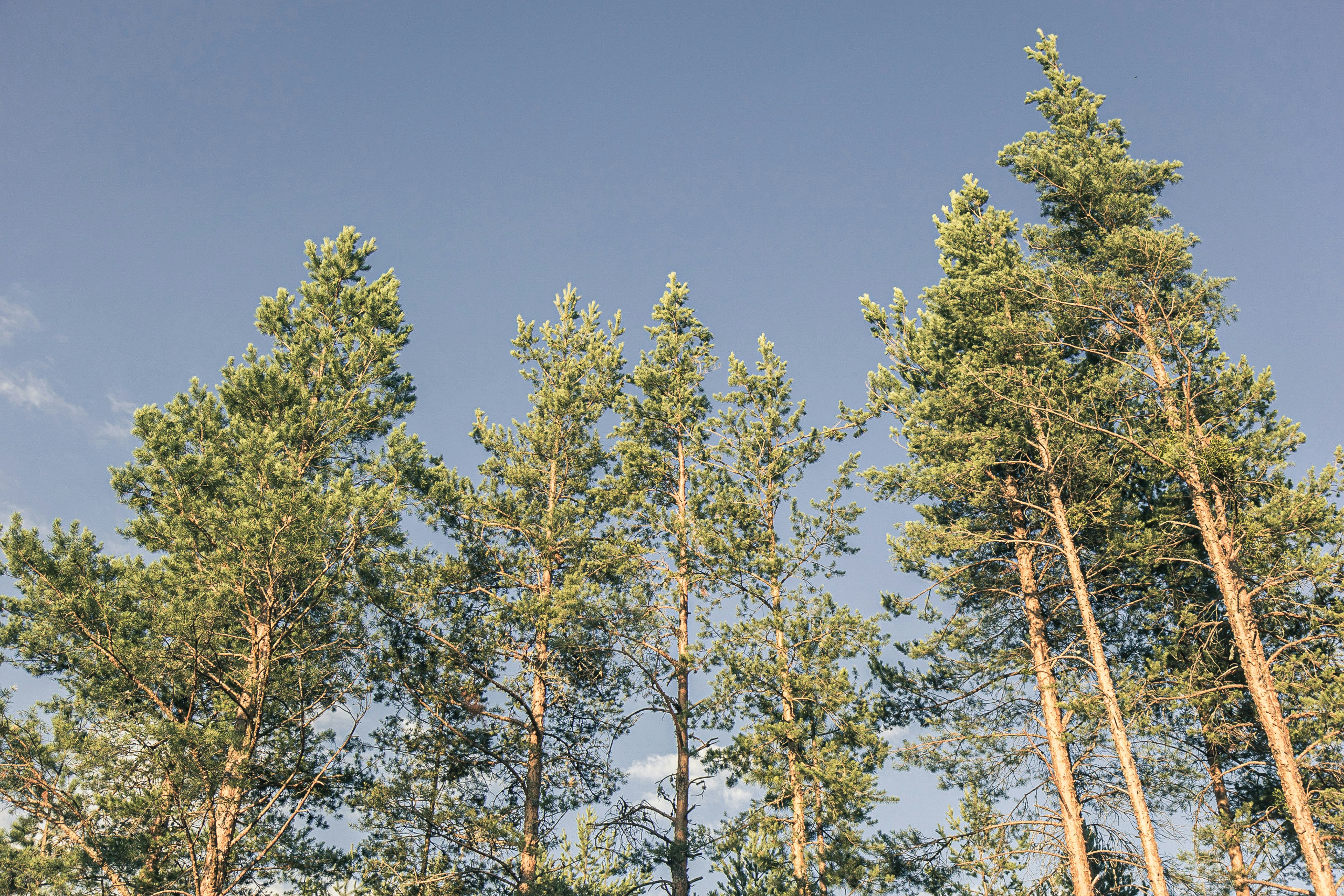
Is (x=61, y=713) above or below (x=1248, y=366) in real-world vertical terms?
below

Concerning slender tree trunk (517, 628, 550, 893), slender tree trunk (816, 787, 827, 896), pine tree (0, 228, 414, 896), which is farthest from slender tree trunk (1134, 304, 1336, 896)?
pine tree (0, 228, 414, 896)

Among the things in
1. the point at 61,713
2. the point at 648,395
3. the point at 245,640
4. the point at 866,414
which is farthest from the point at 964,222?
the point at 61,713

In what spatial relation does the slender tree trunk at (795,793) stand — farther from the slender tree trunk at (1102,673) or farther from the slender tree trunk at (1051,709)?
the slender tree trunk at (1102,673)

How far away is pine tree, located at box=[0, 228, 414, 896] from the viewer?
10.4 metres

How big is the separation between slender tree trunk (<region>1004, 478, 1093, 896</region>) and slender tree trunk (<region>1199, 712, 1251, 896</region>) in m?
2.05

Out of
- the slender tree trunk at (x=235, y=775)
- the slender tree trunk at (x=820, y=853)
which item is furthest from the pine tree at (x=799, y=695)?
the slender tree trunk at (x=235, y=775)

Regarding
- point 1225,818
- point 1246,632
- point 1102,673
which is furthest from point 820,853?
point 1246,632

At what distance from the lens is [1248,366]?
13586mm

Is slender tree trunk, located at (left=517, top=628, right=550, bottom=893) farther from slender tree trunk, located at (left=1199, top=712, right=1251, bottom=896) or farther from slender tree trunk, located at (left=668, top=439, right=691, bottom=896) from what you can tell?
slender tree trunk, located at (left=1199, top=712, right=1251, bottom=896)

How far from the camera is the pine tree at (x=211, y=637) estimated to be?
1036cm

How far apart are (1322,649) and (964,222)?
10162mm

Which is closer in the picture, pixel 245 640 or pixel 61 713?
pixel 245 640

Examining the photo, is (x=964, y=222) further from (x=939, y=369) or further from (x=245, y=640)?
(x=245, y=640)

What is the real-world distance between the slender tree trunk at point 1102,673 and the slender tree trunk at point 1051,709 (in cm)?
66
